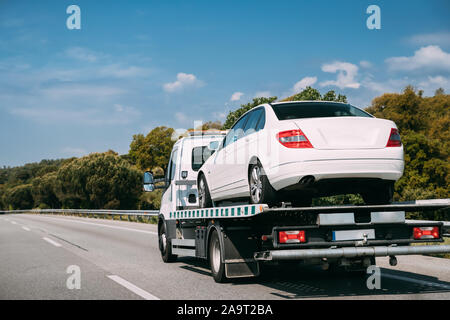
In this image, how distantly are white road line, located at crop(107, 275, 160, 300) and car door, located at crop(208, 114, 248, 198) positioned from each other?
2.01m

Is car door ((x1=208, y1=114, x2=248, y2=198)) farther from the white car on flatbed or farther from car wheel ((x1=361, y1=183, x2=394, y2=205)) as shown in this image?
car wheel ((x1=361, y1=183, x2=394, y2=205))

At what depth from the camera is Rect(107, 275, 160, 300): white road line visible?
650 centimetres

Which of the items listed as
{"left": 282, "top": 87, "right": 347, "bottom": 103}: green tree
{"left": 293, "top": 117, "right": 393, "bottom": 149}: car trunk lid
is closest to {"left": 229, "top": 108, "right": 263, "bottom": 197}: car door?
{"left": 293, "top": 117, "right": 393, "bottom": 149}: car trunk lid

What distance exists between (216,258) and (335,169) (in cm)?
277

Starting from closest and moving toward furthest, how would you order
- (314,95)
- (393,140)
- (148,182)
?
(393,140) → (148,182) → (314,95)

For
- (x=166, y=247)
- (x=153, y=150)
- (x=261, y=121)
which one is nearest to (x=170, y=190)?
(x=166, y=247)

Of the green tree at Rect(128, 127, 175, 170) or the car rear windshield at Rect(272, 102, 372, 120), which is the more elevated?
the green tree at Rect(128, 127, 175, 170)

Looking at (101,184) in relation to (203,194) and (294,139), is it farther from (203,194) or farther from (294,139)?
(294,139)

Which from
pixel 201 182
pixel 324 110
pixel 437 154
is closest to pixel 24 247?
pixel 201 182

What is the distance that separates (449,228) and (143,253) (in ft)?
23.1

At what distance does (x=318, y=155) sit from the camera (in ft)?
19.4

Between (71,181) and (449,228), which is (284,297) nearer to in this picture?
(449,228)

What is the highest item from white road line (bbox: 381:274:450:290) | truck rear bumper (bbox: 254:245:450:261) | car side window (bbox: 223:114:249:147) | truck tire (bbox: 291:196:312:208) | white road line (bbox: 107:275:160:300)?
car side window (bbox: 223:114:249:147)
